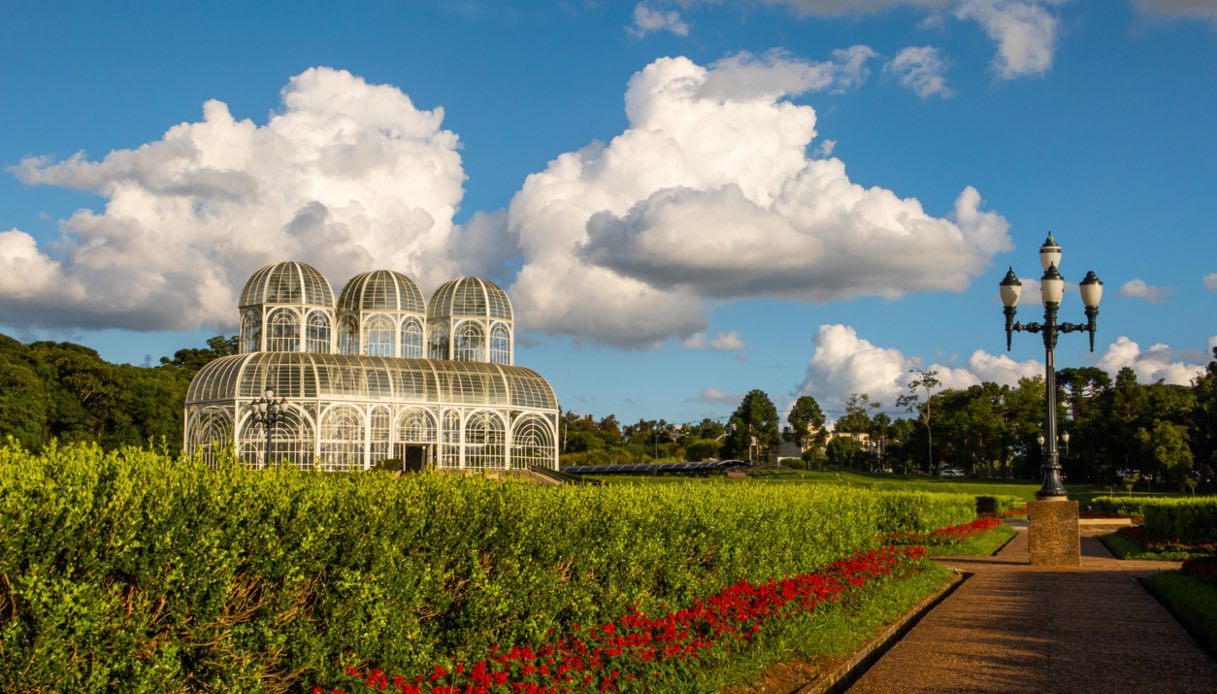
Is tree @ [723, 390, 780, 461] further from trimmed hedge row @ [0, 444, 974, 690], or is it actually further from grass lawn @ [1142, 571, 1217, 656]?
trimmed hedge row @ [0, 444, 974, 690]

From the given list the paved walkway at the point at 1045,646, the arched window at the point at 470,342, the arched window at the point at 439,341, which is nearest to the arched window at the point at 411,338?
the arched window at the point at 439,341

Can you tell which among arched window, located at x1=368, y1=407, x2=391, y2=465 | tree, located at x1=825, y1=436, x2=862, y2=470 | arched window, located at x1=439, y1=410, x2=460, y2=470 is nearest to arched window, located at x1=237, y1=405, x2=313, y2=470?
arched window, located at x1=368, y1=407, x2=391, y2=465

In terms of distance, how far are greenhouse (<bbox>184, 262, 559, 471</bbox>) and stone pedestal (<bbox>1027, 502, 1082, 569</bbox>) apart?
27.0 metres

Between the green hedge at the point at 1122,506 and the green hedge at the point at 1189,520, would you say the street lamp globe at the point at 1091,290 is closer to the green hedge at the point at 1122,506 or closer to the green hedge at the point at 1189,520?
the green hedge at the point at 1189,520

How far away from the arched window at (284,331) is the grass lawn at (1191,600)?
3745cm

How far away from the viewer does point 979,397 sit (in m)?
91.0

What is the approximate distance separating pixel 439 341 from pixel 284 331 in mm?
8023

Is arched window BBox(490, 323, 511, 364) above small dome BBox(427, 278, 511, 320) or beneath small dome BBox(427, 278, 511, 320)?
beneath

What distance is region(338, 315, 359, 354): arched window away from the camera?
48.2 metres

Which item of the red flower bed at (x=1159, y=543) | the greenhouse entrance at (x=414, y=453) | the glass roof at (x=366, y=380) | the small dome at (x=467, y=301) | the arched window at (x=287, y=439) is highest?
the small dome at (x=467, y=301)

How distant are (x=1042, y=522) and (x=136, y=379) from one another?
55082mm

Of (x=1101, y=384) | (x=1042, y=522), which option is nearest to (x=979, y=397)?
(x=1101, y=384)

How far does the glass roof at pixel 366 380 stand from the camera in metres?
41.5

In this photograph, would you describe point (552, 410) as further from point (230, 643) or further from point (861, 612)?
point (230, 643)
